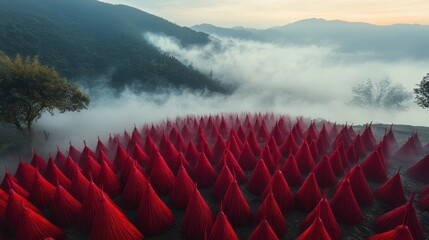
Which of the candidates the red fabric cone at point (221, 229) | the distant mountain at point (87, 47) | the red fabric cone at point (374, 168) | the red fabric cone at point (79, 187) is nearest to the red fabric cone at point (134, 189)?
the red fabric cone at point (79, 187)

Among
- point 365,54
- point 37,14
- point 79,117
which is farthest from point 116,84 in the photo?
point 365,54

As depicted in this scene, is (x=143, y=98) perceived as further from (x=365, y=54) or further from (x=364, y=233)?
(x=365, y=54)

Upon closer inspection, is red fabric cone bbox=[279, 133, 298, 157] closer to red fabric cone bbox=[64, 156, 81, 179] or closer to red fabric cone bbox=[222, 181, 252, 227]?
red fabric cone bbox=[222, 181, 252, 227]

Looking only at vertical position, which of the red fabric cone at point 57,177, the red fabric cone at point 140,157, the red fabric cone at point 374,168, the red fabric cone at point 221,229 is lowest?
the red fabric cone at point 57,177

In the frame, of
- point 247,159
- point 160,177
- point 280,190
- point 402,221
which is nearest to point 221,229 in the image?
point 280,190

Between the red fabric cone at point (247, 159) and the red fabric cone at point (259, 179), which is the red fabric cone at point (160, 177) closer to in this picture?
the red fabric cone at point (259, 179)

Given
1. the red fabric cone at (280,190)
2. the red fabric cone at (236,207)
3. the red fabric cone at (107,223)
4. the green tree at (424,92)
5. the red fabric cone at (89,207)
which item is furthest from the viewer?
the green tree at (424,92)
